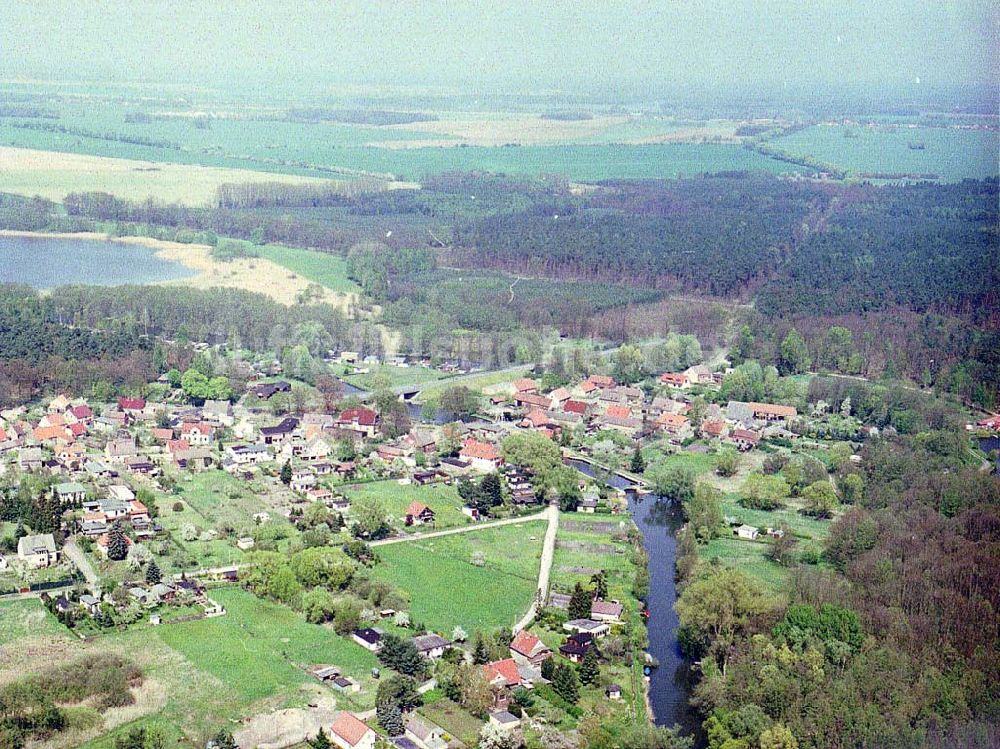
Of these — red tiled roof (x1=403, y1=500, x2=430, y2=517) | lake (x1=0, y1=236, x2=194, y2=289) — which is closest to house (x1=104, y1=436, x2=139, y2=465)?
red tiled roof (x1=403, y1=500, x2=430, y2=517)

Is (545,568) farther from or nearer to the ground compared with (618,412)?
farther from the ground

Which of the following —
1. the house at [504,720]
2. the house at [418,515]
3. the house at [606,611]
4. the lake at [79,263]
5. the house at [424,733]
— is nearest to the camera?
the house at [424,733]

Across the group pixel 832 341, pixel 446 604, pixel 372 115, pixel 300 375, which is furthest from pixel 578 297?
pixel 372 115

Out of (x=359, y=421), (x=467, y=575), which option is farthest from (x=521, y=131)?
(x=467, y=575)

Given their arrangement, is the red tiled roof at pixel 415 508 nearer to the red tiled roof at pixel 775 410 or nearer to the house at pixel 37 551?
the house at pixel 37 551

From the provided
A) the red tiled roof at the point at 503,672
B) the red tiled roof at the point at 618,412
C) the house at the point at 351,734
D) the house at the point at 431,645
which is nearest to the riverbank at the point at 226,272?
the red tiled roof at the point at 618,412

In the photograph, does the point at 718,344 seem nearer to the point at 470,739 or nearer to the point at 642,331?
the point at 642,331

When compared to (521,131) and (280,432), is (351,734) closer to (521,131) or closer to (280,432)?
(280,432)

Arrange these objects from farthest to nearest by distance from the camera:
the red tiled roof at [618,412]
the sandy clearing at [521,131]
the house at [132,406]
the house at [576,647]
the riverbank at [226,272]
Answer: the sandy clearing at [521,131] < the riverbank at [226,272] < the red tiled roof at [618,412] < the house at [132,406] < the house at [576,647]
